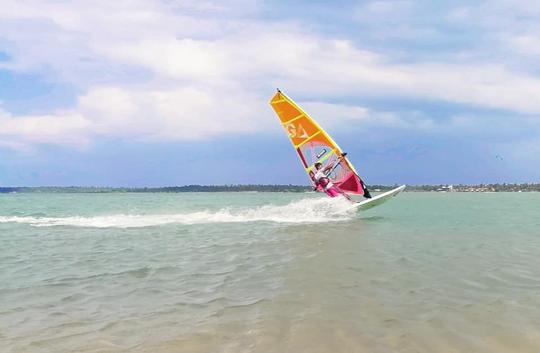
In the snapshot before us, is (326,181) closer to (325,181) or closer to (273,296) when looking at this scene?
(325,181)

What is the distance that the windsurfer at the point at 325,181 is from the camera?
23766 mm

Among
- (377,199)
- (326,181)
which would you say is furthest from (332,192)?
(377,199)

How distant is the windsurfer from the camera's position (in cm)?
2377

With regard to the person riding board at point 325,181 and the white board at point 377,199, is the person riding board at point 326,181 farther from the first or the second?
the white board at point 377,199

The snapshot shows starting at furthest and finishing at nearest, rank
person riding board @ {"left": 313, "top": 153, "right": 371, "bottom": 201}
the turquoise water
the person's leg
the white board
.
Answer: the person's leg → person riding board @ {"left": 313, "top": 153, "right": 371, "bottom": 201} → the white board → the turquoise water

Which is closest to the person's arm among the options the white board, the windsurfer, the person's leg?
the windsurfer

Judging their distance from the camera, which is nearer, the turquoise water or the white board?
the turquoise water

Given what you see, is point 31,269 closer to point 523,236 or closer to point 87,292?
point 87,292

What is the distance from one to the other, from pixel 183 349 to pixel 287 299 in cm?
247

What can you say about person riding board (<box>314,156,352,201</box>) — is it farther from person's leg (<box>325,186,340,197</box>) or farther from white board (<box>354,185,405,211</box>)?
white board (<box>354,185,405,211</box>)

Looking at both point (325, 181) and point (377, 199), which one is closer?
point (377, 199)

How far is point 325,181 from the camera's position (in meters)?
24.0

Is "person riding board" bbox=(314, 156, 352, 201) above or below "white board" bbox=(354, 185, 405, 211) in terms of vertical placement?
above

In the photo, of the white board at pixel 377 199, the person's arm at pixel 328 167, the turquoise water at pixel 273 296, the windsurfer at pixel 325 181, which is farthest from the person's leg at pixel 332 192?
the turquoise water at pixel 273 296
